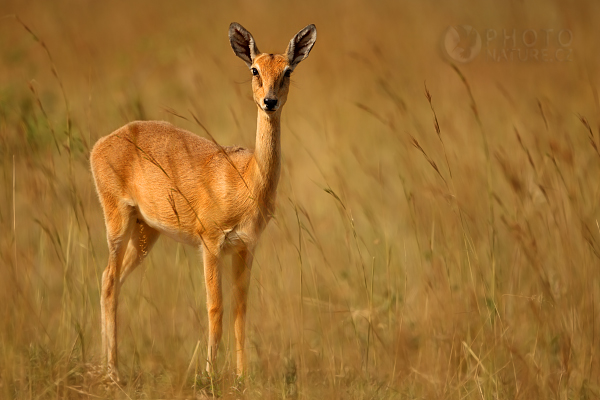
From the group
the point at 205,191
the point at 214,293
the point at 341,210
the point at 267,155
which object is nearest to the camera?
the point at 267,155

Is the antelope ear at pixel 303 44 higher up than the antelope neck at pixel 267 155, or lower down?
higher up

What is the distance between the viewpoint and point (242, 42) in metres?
5.60

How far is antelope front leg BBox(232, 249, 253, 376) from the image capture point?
5.40 meters

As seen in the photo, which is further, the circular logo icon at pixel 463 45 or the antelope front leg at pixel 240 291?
the circular logo icon at pixel 463 45

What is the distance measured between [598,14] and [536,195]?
312 inches

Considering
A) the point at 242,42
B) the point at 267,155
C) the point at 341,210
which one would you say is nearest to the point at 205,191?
the point at 267,155

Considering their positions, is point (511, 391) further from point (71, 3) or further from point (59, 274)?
point (71, 3)

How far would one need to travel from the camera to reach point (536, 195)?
698 centimetres

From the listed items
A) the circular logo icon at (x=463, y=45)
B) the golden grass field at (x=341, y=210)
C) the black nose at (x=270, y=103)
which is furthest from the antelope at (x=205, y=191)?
the circular logo icon at (x=463, y=45)

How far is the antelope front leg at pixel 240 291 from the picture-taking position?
5400 millimetres

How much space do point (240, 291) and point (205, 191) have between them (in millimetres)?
814

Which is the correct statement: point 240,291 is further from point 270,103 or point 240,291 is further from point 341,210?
point 270,103

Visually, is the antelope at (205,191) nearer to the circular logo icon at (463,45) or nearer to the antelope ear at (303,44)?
the antelope ear at (303,44)

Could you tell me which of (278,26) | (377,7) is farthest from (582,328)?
(377,7)
